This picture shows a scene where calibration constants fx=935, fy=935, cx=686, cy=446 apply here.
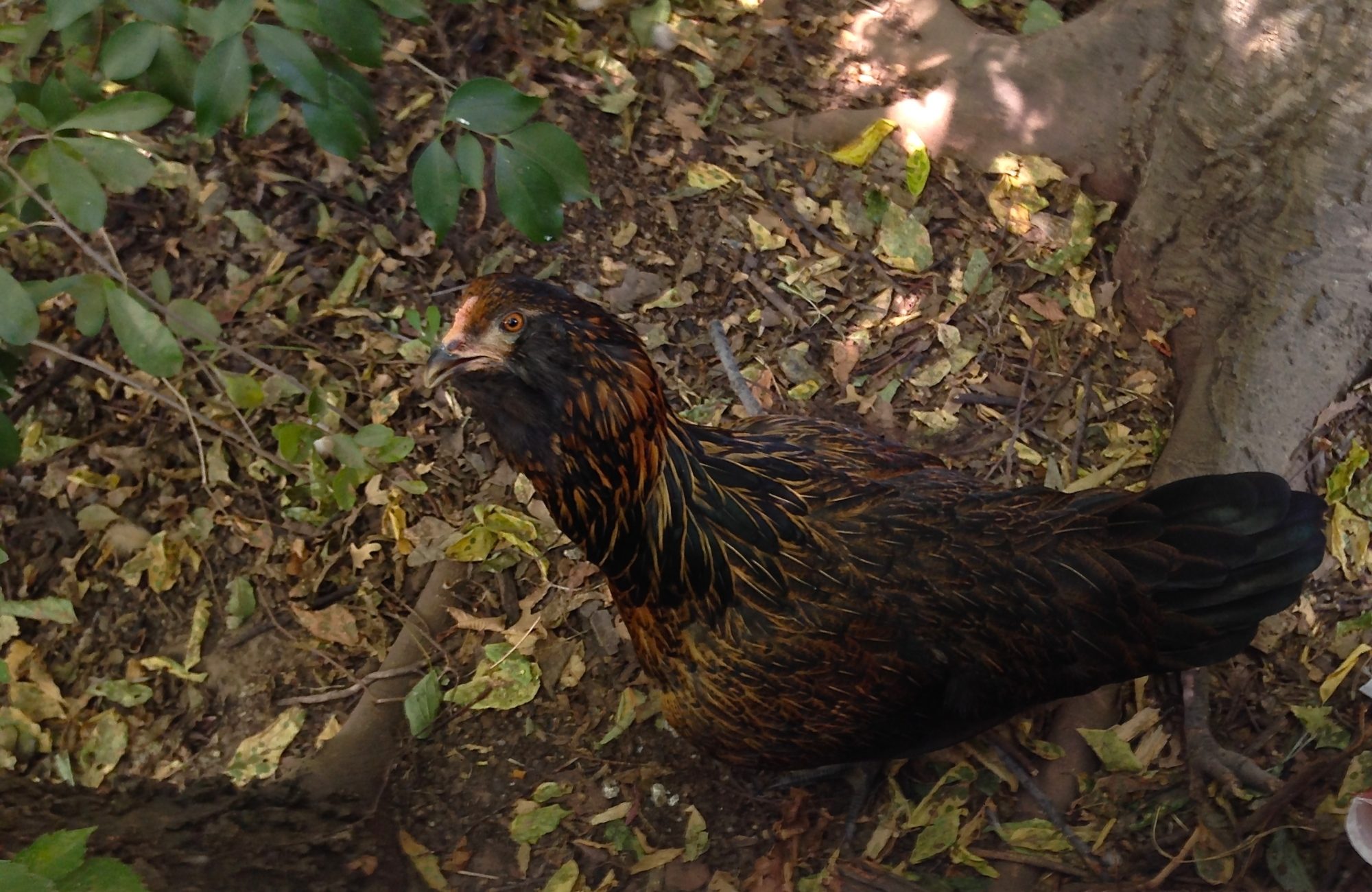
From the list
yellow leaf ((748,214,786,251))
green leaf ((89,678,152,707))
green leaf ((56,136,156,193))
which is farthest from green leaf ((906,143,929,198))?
green leaf ((89,678,152,707))

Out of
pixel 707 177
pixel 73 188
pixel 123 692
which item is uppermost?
pixel 73 188

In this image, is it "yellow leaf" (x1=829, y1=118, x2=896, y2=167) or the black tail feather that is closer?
the black tail feather

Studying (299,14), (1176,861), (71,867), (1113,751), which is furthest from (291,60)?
(1176,861)

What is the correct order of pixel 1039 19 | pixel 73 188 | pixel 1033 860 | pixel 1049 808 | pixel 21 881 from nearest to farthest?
pixel 21 881 → pixel 73 188 → pixel 1033 860 → pixel 1049 808 → pixel 1039 19

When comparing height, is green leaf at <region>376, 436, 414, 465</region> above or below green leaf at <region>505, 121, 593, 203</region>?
below

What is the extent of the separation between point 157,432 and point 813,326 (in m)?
2.48

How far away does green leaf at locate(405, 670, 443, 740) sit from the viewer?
3008 mm

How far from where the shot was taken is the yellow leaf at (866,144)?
3975mm

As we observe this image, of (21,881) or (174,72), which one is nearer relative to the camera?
(21,881)

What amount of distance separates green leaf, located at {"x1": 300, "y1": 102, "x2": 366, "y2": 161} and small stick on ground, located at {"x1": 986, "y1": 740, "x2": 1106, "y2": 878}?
255 centimetres

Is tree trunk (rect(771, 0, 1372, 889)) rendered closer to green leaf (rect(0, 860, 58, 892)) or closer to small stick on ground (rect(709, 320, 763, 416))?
small stick on ground (rect(709, 320, 763, 416))

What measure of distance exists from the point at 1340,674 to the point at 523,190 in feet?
9.11

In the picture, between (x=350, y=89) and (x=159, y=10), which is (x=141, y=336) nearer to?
(x=159, y=10)

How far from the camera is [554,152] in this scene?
212 centimetres
